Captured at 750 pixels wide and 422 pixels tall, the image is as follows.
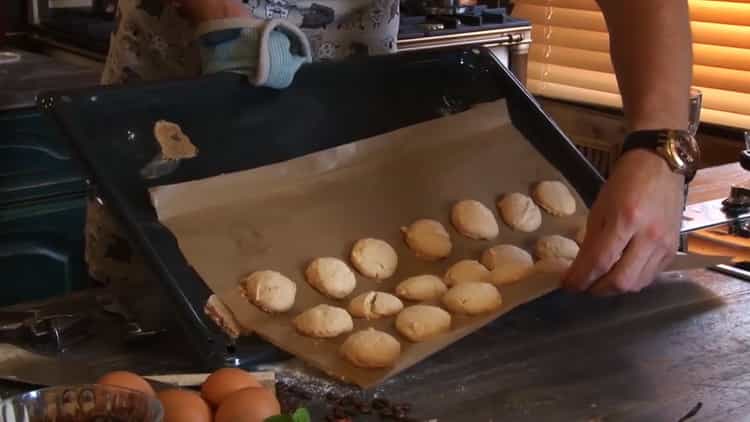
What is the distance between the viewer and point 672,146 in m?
1.13

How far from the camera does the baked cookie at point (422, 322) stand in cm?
113

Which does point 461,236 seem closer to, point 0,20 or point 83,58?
point 83,58

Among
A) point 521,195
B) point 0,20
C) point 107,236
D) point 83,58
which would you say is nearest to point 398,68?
point 521,195

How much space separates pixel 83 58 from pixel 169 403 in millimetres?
1769

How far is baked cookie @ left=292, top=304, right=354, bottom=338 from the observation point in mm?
1118

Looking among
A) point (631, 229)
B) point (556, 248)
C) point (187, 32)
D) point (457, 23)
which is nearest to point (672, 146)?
point (631, 229)

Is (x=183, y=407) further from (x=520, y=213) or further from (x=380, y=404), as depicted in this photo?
(x=520, y=213)

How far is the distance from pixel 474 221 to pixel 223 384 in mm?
516

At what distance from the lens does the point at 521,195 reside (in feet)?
4.50

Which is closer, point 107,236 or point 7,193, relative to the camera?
point 107,236

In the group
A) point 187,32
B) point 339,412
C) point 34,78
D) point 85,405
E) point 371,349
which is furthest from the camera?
point 34,78

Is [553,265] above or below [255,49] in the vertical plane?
below

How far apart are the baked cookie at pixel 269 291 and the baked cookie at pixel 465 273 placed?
20 centimetres

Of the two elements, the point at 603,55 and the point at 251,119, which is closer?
the point at 251,119
